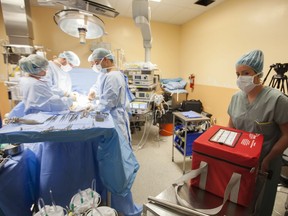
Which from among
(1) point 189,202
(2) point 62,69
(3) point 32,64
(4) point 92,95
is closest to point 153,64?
(4) point 92,95

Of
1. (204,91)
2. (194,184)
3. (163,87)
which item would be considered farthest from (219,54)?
(194,184)

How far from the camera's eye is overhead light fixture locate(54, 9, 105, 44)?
4.23ft

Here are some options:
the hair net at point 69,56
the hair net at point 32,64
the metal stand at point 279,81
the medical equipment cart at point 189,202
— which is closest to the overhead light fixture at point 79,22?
the hair net at point 32,64

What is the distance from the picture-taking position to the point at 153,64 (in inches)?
130

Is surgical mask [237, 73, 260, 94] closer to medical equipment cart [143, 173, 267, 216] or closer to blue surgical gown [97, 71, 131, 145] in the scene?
medical equipment cart [143, 173, 267, 216]

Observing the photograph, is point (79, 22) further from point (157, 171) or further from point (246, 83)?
point (157, 171)

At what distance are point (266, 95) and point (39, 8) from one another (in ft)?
14.3

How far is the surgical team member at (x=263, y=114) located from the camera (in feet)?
3.04

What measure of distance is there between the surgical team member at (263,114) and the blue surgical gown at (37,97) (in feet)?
5.44

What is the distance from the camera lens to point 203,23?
3.55 meters

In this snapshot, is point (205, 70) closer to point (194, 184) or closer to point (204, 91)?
point (204, 91)

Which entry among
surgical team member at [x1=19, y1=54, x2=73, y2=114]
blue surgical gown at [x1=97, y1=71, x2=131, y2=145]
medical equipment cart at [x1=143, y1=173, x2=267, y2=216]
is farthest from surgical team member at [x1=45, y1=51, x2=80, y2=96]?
medical equipment cart at [x1=143, y1=173, x2=267, y2=216]

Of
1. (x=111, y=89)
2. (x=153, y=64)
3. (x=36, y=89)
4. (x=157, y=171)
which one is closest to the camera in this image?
(x=36, y=89)

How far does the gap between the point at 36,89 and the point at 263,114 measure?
6.16 feet
